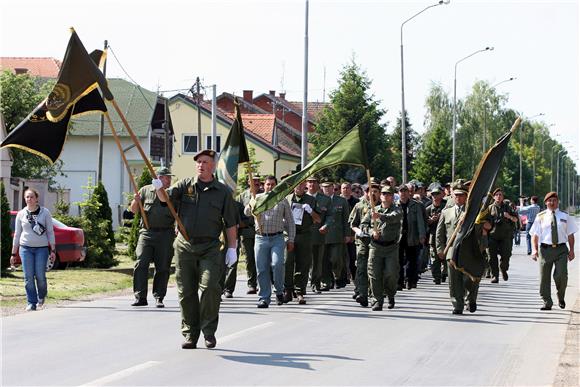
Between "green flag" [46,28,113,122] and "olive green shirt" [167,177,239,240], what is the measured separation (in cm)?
198

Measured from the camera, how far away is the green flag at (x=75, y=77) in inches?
508

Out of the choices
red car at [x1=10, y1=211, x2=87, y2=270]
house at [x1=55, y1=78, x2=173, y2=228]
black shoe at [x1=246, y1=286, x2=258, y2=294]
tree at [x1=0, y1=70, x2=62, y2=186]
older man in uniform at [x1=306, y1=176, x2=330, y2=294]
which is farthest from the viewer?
house at [x1=55, y1=78, x2=173, y2=228]

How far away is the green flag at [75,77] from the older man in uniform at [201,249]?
6.63ft

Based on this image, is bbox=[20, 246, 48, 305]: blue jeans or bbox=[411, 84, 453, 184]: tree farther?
bbox=[411, 84, 453, 184]: tree

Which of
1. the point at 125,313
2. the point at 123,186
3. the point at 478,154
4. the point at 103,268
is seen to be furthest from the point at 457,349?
the point at 478,154

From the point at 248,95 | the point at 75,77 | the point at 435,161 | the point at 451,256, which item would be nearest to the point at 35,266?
the point at 75,77

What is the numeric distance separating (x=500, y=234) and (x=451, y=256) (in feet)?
28.5

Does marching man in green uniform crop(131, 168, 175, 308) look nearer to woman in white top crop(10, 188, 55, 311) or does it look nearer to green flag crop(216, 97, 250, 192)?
green flag crop(216, 97, 250, 192)

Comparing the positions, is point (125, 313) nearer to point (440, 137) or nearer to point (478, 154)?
point (440, 137)

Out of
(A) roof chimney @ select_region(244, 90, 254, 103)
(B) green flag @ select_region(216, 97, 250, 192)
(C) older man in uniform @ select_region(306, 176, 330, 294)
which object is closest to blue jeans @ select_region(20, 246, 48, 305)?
(B) green flag @ select_region(216, 97, 250, 192)

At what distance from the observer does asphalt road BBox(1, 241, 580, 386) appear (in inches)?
384

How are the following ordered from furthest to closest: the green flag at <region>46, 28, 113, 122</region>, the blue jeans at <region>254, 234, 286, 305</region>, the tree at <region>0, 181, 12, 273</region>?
the tree at <region>0, 181, 12, 273</region>
the blue jeans at <region>254, 234, 286, 305</region>
the green flag at <region>46, 28, 113, 122</region>

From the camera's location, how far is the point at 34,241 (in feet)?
53.1

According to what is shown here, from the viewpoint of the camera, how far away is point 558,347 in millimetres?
12398
